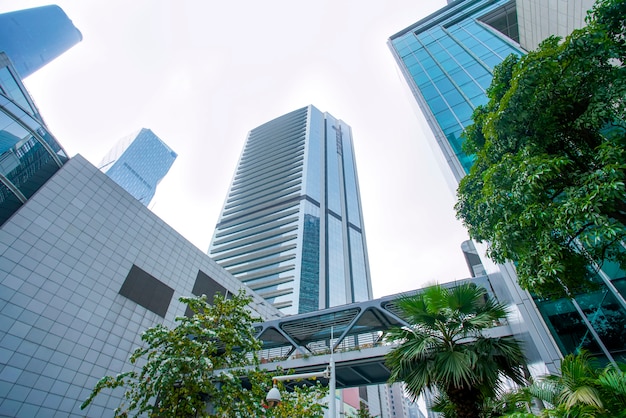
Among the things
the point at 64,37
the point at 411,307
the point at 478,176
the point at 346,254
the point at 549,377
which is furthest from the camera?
the point at 64,37

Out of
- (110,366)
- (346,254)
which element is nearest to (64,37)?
(346,254)

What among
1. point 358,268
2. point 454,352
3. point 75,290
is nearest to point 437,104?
point 454,352

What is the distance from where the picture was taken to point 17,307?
17.2 meters

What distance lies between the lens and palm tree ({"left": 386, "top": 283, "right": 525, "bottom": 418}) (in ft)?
21.2

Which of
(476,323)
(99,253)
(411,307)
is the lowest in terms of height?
(476,323)

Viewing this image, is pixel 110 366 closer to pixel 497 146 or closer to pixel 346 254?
pixel 497 146

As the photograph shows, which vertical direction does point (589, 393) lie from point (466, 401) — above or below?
below

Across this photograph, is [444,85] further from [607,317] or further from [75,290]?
[75,290]

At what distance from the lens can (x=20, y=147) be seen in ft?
65.0

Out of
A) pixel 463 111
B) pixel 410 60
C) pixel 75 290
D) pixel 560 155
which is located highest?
pixel 410 60

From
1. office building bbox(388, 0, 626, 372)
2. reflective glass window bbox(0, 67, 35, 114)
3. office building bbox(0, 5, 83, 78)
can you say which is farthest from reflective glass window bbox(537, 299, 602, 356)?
office building bbox(0, 5, 83, 78)

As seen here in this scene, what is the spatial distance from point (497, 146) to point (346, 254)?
81617mm

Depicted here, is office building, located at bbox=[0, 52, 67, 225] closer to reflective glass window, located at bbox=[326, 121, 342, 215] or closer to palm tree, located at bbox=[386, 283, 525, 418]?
palm tree, located at bbox=[386, 283, 525, 418]

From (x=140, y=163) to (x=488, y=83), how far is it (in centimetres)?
15574
